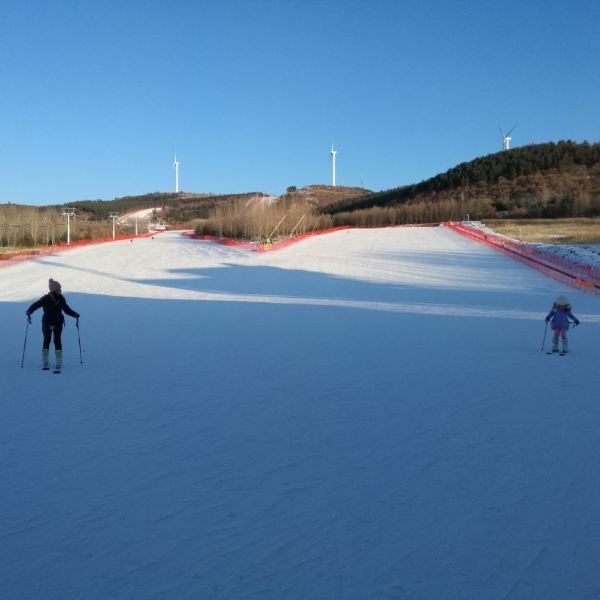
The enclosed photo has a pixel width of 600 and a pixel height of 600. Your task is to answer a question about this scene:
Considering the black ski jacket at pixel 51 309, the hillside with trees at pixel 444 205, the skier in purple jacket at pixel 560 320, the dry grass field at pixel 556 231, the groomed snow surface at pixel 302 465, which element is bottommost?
the groomed snow surface at pixel 302 465

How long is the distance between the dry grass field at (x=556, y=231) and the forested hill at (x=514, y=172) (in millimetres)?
32366

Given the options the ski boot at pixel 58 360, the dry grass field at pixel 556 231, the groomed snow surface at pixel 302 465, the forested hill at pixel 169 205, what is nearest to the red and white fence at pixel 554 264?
the dry grass field at pixel 556 231

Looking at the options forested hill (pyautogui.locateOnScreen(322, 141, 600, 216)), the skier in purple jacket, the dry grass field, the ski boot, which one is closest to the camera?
the ski boot

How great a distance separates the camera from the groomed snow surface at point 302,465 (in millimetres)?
3941

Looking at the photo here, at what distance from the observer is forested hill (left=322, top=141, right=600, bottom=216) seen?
338 feet

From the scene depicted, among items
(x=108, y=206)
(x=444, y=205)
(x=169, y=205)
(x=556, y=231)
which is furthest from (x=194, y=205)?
(x=556, y=231)

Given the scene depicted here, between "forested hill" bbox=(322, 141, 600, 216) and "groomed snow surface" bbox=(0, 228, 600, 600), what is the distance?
88.3 m

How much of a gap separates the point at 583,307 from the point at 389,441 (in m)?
12.6

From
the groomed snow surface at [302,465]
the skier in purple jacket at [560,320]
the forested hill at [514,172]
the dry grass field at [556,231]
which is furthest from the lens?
the forested hill at [514,172]

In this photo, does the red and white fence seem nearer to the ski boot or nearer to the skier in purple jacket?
the skier in purple jacket

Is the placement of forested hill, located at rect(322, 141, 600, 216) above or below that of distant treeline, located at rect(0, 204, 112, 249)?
above

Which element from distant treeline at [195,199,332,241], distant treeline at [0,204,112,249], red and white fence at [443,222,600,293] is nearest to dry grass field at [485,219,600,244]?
red and white fence at [443,222,600,293]

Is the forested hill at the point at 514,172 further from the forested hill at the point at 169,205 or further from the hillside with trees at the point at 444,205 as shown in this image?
the forested hill at the point at 169,205

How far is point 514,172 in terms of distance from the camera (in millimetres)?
110188
